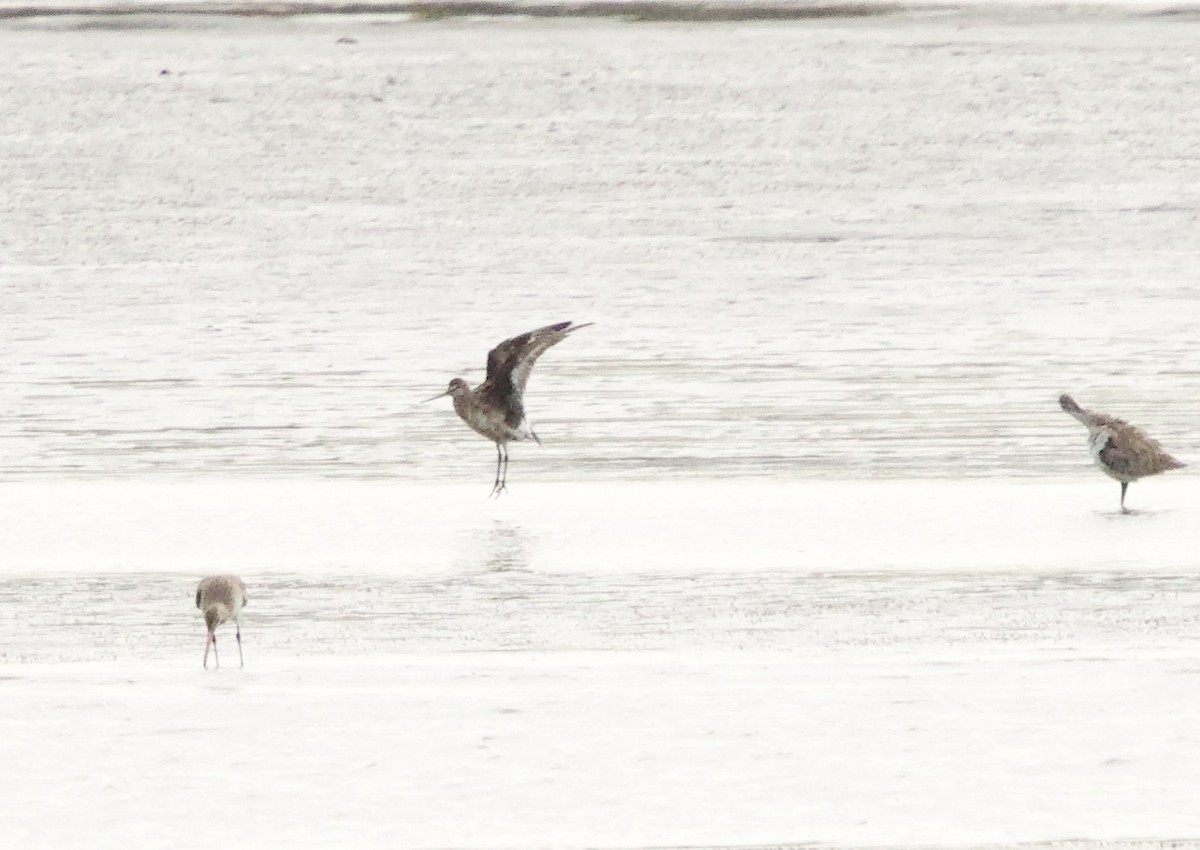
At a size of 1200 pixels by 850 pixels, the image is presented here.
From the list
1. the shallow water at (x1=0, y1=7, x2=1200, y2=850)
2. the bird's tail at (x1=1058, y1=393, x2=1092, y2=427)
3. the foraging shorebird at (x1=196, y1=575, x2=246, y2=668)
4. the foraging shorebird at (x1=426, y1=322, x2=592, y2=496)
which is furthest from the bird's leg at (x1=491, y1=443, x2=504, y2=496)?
the foraging shorebird at (x1=196, y1=575, x2=246, y2=668)

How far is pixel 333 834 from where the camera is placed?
5465 millimetres

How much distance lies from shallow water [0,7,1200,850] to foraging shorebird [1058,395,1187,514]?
0.55 ft

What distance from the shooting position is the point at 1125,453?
31.6 feet

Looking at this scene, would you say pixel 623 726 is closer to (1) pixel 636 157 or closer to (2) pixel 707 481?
(2) pixel 707 481

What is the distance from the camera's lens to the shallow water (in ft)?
19.5

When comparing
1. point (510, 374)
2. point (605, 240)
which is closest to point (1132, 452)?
point (510, 374)

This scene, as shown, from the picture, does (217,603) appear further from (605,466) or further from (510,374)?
(605,466)

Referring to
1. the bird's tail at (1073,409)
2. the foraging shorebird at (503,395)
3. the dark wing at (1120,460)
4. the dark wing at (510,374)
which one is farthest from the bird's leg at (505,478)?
the dark wing at (1120,460)

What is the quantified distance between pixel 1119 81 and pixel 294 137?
863cm

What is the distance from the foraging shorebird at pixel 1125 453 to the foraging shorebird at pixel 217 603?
3.80 m

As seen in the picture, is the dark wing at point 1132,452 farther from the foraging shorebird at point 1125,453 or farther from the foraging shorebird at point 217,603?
the foraging shorebird at point 217,603

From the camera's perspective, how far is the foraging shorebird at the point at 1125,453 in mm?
9617

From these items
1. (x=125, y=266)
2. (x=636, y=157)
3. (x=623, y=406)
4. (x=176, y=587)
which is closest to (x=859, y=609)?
(x=176, y=587)

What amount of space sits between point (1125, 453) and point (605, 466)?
2.21m
